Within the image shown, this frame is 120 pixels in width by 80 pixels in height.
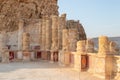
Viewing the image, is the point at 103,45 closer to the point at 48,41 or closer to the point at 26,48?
the point at 26,48

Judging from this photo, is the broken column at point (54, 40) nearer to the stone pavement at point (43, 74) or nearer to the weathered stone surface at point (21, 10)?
the stone pavement at point (43, 74)

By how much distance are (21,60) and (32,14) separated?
432 inches

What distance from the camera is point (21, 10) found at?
3569cm

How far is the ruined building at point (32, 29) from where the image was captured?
2616cm

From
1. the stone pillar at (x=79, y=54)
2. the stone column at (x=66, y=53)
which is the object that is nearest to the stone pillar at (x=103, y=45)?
the stone pillar at (x=79, y=54)

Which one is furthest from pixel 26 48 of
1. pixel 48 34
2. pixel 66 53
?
pixel 66 53

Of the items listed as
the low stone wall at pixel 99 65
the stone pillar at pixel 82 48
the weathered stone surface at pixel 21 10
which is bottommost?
the low stone wall at pixel 99 65

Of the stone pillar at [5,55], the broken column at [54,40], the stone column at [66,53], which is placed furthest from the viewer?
the stone pillar at [5,55]

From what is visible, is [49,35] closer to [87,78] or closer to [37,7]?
[37,7]

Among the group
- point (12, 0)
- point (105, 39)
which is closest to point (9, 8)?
point (12, 0)

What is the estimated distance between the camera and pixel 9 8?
117 feet

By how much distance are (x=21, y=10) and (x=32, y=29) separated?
410 cm

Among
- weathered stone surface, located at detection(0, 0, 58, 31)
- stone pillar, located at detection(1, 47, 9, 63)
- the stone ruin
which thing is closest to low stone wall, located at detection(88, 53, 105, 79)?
the stone ruin

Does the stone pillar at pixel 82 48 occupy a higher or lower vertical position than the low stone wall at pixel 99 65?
higher
